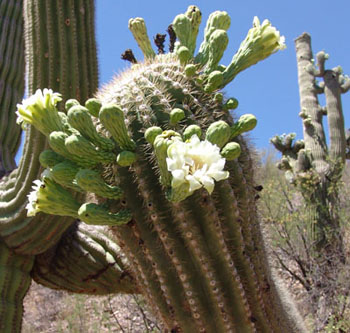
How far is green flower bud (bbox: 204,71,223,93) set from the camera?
184 centimetres

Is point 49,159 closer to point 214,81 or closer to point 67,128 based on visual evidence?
point 67,128

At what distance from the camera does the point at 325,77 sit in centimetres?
995

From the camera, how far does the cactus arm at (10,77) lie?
3588mm

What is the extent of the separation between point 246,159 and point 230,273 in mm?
443

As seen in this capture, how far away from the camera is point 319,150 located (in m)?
9.42

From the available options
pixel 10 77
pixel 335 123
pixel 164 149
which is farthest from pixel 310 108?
pixel 164 149

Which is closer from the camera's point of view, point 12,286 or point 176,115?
point 176,115

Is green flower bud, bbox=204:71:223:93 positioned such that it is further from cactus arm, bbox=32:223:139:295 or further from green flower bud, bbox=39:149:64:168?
cactus arm, bbox=32:223:139:295

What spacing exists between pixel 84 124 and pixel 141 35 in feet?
2.34

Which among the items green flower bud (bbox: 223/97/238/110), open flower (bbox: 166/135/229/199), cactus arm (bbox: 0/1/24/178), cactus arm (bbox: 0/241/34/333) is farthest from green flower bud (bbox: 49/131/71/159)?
cactus arm (bbox: 0/1/24/178)

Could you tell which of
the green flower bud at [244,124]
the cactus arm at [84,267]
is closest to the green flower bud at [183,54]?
the green flower bud at [244,124]

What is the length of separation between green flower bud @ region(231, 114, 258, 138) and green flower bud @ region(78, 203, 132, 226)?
49 centimetres

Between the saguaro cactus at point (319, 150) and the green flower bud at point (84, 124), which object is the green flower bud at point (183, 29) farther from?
the saguaro cactus at point (319, 150)

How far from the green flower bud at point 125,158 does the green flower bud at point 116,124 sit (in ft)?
0.16
